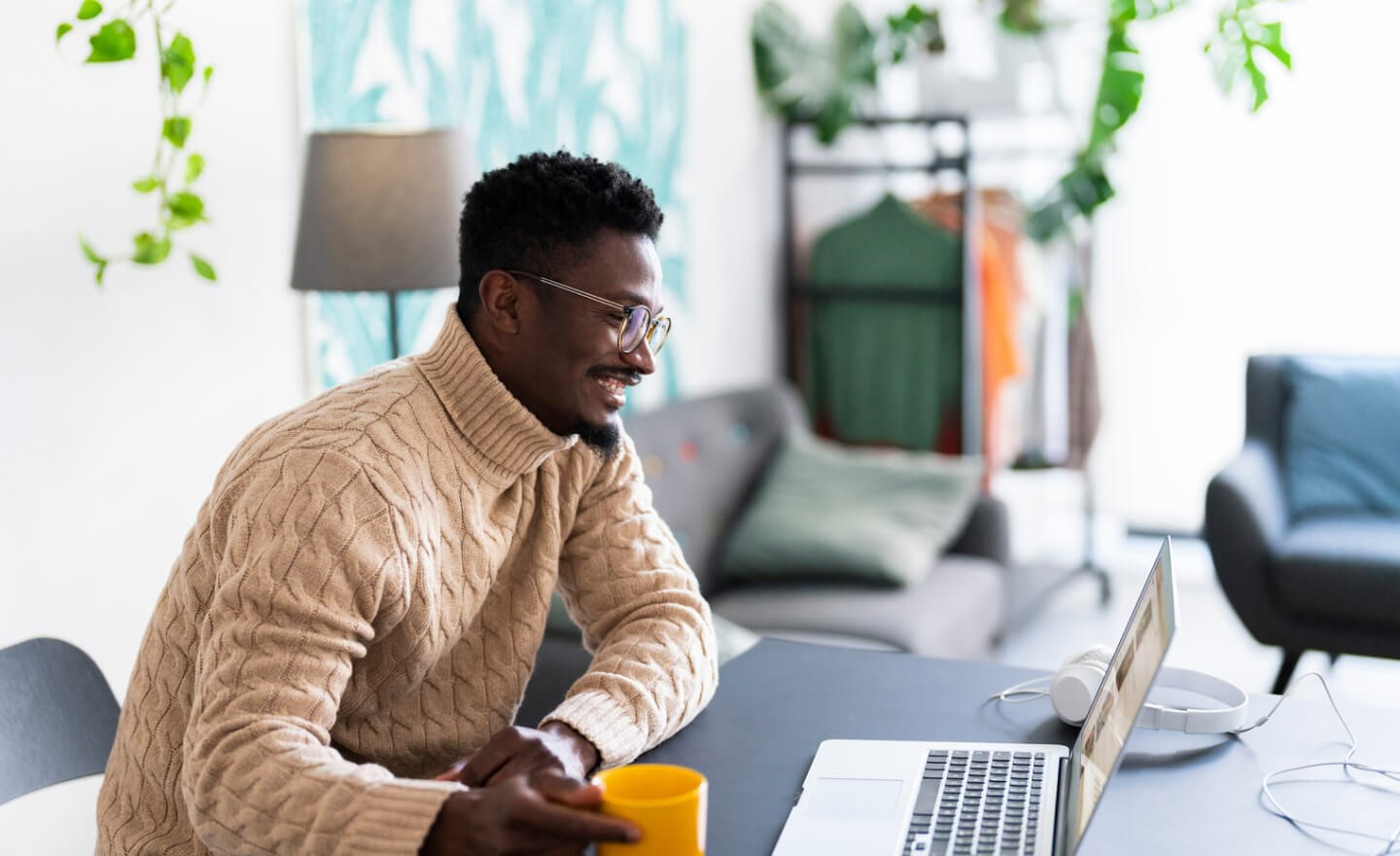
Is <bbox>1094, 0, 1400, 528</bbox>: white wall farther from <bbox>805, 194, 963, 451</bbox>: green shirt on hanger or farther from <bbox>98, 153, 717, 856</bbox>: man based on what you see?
<bbox>98, 153, 717, 856</bbox>: man

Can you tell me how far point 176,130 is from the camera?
211 cm

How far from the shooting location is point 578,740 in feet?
4.37

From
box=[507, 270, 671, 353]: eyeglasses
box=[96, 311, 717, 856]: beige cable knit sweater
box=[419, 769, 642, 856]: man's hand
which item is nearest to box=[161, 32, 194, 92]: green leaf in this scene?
box=[96, 311, 717, 856]: beige cable knit sweater

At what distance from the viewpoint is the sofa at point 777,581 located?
115 inches

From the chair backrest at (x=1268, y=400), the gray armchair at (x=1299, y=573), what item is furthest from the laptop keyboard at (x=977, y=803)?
the chair backrest at (x=1268, y=400)

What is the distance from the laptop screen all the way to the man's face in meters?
0.53

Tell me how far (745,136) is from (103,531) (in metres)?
2.42

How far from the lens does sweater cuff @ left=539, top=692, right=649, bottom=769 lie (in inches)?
52.8

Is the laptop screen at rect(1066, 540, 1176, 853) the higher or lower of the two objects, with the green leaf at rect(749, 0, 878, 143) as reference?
lower

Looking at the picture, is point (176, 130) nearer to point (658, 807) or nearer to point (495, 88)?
point (495, 88)

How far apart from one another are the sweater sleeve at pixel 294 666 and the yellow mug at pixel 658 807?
5.7 inches

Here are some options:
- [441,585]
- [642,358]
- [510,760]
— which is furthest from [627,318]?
[510,760]

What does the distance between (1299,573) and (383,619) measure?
90.5 inches

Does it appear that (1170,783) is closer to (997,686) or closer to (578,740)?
(997,686)
